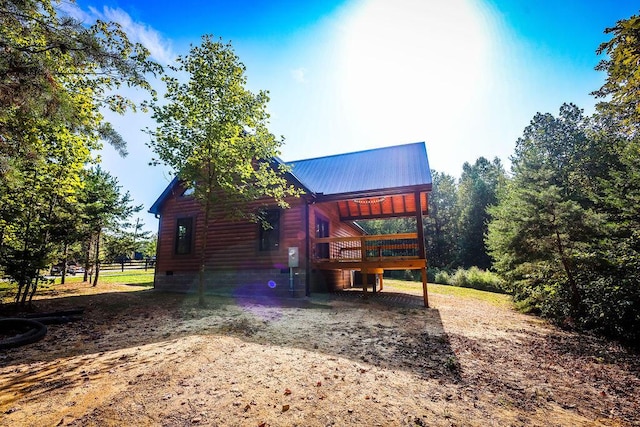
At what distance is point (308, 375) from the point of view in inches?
162

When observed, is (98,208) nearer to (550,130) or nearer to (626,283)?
(626,283)

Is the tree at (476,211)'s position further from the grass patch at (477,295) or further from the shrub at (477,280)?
the grass patch at (477,295)

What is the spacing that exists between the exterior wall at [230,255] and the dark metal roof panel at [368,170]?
7.24 feet

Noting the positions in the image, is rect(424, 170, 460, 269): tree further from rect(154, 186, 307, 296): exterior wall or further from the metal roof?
rect(154, 186, 307, 296): exterior wall

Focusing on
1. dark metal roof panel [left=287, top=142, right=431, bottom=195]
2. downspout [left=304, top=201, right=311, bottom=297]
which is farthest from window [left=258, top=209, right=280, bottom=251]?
dark metal roof panel [left=287, top=142, right=431, bottom=195]

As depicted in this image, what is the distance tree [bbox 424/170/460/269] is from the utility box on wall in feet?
96.0

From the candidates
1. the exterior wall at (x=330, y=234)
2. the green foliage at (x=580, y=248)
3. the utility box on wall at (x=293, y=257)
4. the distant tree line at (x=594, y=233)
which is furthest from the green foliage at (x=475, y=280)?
the utility box on wall at (x=293, y=257)

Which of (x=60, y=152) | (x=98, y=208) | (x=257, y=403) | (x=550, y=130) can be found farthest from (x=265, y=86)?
(x=550, y=130)

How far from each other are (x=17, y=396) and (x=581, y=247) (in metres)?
12.7

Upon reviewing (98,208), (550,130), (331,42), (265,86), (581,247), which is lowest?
(581,247)

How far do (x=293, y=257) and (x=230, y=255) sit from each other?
11.0 ft

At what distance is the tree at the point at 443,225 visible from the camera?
3778 centimetres

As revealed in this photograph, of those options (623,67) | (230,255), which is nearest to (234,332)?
(230,255)

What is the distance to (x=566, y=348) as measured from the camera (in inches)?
246
